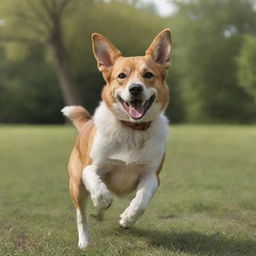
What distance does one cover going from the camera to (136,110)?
4.39 m

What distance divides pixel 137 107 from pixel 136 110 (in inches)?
1.6

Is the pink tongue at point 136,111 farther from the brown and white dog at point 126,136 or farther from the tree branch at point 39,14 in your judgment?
the tree branch at point 39,14

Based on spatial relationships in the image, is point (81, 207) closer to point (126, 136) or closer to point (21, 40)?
point (126, 136)

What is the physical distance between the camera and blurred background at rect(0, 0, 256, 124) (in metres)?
25.6

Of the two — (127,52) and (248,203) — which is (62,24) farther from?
(248,203)

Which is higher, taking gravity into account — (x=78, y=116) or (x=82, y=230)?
(x=78, y=116)

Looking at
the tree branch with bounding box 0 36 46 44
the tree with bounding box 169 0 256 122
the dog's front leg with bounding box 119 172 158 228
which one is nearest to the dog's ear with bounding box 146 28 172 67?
the dog's front leg with bounding box 119 172 158 228

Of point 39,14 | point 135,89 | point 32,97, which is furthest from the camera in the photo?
point 32,97

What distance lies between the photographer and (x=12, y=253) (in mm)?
3793

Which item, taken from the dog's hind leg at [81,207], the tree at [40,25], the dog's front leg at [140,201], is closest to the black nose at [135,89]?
the dog's front leg at [140,201]

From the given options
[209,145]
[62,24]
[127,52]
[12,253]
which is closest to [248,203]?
[12,253]

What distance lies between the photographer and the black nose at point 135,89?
427 cm

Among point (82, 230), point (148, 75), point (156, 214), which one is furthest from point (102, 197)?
point (156, 214)

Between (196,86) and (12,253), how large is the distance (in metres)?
30.3
